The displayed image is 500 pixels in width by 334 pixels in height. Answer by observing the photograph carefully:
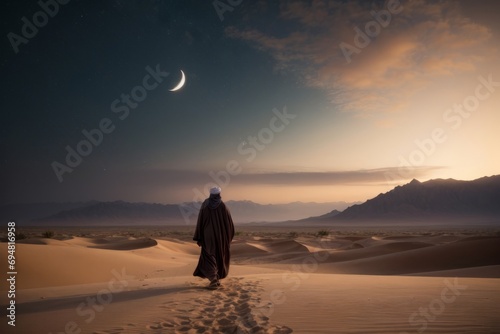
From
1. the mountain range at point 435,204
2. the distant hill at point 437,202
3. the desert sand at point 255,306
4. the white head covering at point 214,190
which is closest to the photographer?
the desert sand at point 255,306

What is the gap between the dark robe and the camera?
8148 millimetres

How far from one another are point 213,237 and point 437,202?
143 m

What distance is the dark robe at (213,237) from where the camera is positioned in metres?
8.15

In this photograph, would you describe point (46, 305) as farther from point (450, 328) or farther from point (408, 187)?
point (408, 187)

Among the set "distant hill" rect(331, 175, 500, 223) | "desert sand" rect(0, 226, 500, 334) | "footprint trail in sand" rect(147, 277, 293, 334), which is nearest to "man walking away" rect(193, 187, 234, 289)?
"desert sand" rect(0, 226, 500, 334)

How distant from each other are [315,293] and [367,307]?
1.47m

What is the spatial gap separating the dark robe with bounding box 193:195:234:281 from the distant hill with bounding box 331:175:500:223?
5063 inches

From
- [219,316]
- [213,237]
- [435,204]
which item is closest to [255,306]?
[219,316]

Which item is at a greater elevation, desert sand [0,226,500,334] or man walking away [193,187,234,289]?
man walking away [193,187,234,289]

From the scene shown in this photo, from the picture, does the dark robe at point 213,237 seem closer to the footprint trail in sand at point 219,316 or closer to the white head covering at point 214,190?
the white head covering at point 214,190

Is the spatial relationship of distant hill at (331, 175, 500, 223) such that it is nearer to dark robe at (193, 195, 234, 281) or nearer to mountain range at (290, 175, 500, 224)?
mountain range at (290, 175, 500, 224)

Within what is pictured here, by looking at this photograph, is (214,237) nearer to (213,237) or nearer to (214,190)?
(213,237)

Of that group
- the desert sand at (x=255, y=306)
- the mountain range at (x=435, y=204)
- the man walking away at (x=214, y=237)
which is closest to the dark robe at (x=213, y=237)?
the man walking away at (x=214, y=237)

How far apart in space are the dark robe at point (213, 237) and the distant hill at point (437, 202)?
129m
